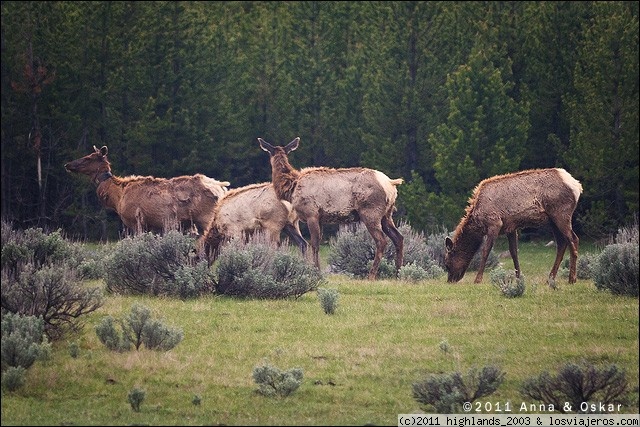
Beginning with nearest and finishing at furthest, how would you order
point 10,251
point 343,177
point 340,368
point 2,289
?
point 340,368 → point 2,289 → point 10,251 → point 343,177

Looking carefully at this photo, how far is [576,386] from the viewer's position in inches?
416

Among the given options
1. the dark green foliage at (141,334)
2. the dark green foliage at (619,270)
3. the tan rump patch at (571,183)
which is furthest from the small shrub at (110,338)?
the tan rump patch at (571,183)

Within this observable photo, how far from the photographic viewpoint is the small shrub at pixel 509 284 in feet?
52.2

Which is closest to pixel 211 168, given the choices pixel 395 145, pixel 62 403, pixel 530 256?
pixel 395 145

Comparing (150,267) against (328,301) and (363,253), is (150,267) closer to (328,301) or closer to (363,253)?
(328,301)

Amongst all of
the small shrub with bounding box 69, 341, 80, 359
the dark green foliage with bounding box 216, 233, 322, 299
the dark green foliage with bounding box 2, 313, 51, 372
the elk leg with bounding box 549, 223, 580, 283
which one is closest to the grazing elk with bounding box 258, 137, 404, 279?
the dark green foliage with bounding box 216, 233, 322, 299

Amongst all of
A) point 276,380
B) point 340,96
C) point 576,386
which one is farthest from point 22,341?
point 340,96

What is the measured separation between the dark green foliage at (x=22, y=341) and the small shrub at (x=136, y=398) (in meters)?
1.54

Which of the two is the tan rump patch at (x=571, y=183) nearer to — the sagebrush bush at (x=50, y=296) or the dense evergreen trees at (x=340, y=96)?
the sagebrush bush at (x=50, y=296)

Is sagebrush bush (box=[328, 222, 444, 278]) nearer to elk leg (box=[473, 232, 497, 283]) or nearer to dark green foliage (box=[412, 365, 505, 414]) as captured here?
elk leg (box=[473, 232, 497, 283])

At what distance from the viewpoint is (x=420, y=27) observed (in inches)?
1506

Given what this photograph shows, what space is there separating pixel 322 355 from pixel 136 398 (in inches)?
110

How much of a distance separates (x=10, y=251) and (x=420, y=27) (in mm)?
24837

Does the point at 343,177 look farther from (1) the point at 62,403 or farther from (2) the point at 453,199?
(2) the point at 453,199
